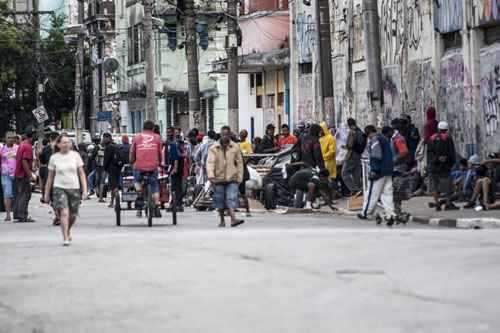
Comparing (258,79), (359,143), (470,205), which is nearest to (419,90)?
(359,143)

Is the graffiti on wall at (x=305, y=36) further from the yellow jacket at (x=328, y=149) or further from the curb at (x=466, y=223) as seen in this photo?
the curb at (x=466, y=223)

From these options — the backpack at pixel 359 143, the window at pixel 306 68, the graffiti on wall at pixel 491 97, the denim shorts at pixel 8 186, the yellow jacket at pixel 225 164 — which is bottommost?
the denim shorts at pixel 8 186

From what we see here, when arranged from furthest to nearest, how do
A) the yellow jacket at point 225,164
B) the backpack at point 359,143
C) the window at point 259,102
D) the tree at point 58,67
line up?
1. the tree at point 58,67
2. the window at point 259,102
3. the backpack at point 359,143
4. the yellow jacket at point 225,164

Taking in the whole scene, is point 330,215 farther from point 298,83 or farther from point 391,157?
point 298,83

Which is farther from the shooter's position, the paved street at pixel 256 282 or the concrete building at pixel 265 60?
the concrete building at pixel 265 60

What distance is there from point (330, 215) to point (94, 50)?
2164 inches

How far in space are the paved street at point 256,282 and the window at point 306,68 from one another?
28882 mm

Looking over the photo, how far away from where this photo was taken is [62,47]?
270 feet

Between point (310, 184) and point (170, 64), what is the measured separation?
4137 cm

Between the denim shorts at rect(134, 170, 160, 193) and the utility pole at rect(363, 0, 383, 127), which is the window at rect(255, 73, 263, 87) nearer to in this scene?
the utility pole at rect(363, 0, 383, 127)

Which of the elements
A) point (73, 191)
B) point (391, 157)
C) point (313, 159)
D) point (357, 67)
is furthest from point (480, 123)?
point (73, 191)

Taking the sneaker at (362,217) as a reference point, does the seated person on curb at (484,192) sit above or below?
above

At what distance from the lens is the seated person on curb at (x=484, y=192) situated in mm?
28734

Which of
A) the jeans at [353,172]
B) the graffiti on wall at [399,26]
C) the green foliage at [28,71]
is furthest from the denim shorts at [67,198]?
the green foliage at [28,71]
